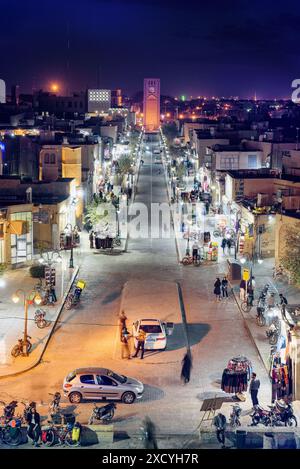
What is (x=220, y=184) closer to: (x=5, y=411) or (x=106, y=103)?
(x=5, y=411)

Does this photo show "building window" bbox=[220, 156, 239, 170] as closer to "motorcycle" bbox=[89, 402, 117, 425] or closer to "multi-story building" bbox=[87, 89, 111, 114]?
"motorcycle" bbox=[89, 402, 117, 425]

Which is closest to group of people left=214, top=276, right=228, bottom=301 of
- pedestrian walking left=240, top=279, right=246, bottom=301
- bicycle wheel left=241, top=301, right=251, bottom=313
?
pedestrian walking left=240, top=279, right=246, bottom=301

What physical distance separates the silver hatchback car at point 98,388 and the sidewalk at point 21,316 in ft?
8.32

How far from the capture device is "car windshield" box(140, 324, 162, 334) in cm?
2388

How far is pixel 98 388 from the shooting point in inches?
771

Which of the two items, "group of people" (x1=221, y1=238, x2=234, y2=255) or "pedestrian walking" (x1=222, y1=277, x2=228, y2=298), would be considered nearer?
"pedestrian walking" (x1=222, y1=277, x2=228, y2=298)

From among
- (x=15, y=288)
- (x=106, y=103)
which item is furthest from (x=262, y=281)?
(x=106, y=103)

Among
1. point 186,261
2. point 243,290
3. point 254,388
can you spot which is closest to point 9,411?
point 254,388

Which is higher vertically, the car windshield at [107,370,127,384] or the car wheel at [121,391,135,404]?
the car windshield at [107,370,127,384]

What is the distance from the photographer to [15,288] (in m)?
31.0

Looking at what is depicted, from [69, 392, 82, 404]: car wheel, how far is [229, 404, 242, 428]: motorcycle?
3640mm

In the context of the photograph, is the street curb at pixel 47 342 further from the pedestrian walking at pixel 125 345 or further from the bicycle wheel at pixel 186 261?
the bicycle wheel at pixel 186 261

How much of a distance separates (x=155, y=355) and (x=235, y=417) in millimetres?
5822
